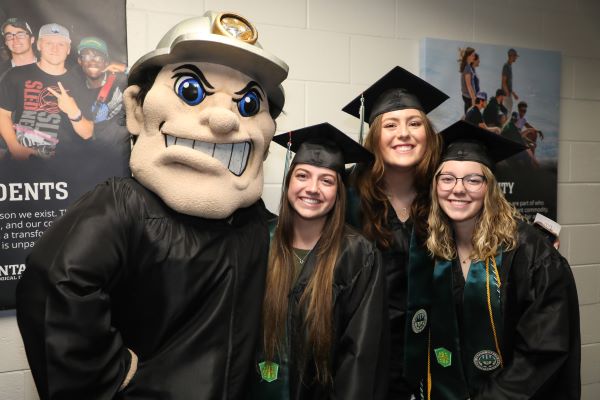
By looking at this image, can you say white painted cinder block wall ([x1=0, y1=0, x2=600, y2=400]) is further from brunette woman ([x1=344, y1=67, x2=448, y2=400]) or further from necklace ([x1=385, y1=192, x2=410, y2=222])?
necklace ([x1=385, y1=192, x2=410, y2=222])

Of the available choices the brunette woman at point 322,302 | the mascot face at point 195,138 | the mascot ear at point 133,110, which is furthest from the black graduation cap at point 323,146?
the mascot ear at point 133,110

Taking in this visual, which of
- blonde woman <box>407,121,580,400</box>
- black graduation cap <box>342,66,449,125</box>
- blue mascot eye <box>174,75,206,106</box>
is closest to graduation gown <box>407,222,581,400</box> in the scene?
blonde woman <box>407,121,580,400</box>

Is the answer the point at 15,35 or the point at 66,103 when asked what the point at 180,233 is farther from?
the point at 15,35

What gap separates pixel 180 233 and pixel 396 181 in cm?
91

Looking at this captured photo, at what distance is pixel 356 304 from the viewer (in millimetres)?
1442

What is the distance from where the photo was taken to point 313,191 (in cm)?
147

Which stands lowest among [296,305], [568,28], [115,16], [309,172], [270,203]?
[296,305]

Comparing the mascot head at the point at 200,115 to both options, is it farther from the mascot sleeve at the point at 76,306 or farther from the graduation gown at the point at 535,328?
the graduation gown at the point at 535,328

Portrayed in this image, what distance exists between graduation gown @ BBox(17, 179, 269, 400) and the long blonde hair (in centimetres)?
65

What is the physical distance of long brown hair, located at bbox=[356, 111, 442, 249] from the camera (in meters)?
1.72

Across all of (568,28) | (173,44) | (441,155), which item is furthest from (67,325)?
(568,28)

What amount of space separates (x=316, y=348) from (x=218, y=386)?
1.05 ft

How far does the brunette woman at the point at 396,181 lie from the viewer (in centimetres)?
170

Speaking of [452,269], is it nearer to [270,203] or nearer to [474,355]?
[474,355]
